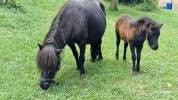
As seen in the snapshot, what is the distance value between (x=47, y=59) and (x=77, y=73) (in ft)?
7.09

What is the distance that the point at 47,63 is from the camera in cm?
795

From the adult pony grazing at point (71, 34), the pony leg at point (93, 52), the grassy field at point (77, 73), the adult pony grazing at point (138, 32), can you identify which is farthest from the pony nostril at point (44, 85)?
the pony leg at point (93, 52)

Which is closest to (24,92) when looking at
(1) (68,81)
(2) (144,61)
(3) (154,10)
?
(1) (68,81)

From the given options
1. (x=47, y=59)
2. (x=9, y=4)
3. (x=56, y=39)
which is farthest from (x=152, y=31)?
(x=9, y=4)

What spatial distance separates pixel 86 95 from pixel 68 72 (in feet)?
5.48

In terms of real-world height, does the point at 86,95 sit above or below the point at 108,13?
above

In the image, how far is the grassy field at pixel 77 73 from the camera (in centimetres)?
856

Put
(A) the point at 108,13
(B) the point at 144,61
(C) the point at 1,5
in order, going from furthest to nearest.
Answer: (A) the point at 108,13 < (C) the point at 1,5 < (B) the point at 144,61

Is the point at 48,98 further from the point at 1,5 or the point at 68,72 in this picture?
the point at 1,5

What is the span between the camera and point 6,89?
8.63 metres

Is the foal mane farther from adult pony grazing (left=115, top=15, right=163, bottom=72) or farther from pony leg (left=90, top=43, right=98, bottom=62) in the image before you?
pony leg (left=90, top=43, right=98, bottom=62)

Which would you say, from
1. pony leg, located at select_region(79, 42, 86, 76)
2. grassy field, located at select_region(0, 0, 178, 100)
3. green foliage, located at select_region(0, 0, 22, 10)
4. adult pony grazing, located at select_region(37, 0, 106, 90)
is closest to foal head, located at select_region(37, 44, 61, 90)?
adult pony grazing, located at select_region(37, 0, 106, 90)

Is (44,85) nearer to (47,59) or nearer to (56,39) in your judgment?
(47,59)

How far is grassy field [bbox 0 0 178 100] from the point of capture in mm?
8562
